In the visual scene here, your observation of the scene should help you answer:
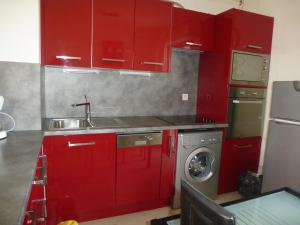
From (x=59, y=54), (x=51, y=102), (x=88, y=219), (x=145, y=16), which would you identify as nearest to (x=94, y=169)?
(x=88, y=219)

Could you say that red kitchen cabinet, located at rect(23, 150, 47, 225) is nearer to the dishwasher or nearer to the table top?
the dishwasher

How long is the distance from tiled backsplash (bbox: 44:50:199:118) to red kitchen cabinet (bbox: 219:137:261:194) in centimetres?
72

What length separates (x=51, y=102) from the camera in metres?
2.26

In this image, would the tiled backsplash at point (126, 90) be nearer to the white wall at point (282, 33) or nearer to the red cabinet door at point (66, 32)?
the red cabinet door at point (66, 32)

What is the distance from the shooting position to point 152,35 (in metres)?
2.21

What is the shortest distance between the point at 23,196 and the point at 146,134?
51.4 inches

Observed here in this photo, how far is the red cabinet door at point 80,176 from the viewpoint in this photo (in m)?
1.77

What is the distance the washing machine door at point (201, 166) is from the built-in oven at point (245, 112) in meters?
0.34

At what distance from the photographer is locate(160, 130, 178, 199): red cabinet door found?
6.97ft

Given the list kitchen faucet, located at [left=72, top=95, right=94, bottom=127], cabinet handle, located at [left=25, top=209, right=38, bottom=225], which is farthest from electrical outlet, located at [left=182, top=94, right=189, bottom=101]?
cabinet handle, located at [left=25, top=209, right=38, bottom=225]

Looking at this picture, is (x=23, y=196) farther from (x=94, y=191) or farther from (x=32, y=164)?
(x=94, y=191)

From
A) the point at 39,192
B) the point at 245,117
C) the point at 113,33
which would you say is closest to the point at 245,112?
the point at 245,117

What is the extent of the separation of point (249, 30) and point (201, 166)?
1.58m

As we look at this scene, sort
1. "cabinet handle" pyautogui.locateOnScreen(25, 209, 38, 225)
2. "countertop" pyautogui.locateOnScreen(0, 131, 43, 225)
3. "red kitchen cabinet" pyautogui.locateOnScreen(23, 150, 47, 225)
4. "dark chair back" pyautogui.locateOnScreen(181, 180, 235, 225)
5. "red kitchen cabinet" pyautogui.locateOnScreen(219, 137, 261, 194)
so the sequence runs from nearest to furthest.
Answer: "dark chair back" pyautogui.locateOnScreen(181, 180, 235, 225), "countertop" pyautogui.locateOnScreen(0, 131, 43, 225), "cabinet handle" pyautogui.locateOnScreen(25, 209, 38, 225), "red kitchen cabinet" pyautogui.locateOnScreen(23, 150, 47, 225), "red kitchen cabinet" pyautogui.locateOnScreen(219, 137, 261, 194)
